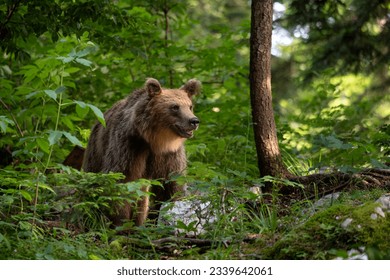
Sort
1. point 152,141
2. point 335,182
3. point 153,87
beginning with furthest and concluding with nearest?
1. point 153,87
2. point 152,141
3. point 335,182

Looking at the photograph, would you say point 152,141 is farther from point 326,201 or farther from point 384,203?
point 384,203

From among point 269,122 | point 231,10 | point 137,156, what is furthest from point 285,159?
point 231,10

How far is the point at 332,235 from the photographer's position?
4570 mm

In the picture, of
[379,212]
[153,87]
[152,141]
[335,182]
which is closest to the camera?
[379,212]

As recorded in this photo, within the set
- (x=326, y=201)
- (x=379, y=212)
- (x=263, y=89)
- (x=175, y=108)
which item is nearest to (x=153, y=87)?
(x=175, y=108)

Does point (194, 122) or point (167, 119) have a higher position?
point (167, 119)

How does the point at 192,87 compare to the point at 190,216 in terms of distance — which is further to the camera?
the point at 192,87

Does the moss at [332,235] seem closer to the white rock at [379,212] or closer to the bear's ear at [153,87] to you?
the white rock at [379,212]

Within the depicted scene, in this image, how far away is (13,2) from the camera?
21.5 feet

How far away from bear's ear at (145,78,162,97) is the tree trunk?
124 cm

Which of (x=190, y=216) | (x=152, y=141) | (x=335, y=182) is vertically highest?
(x=152, y=141)

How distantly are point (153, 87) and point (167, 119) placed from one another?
1.43 ft

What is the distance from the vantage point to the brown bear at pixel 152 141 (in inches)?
286

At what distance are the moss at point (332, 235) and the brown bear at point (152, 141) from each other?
8.52ft
